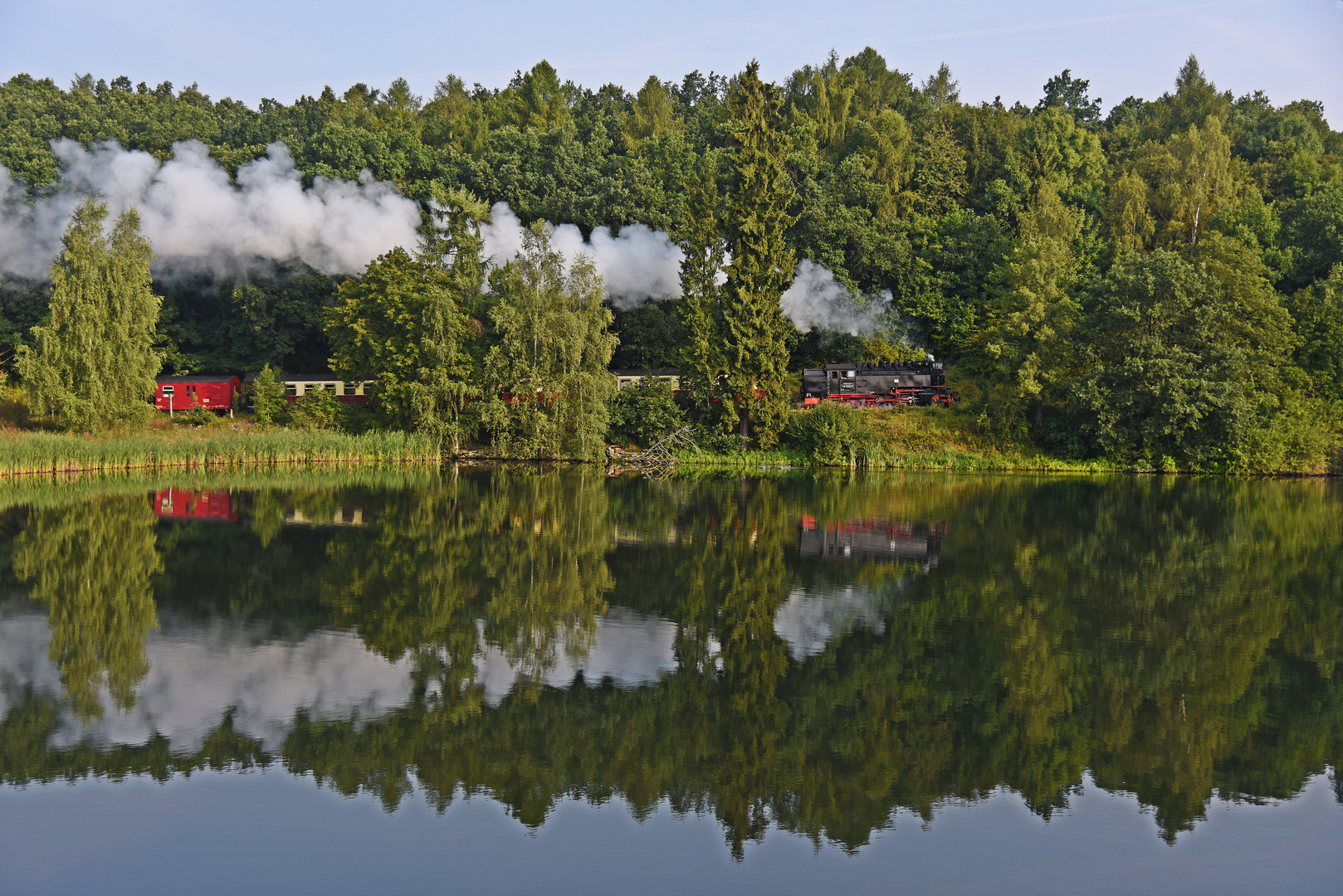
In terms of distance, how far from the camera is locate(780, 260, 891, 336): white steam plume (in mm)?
65125

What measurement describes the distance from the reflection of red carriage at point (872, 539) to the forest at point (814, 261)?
2478 centimetres

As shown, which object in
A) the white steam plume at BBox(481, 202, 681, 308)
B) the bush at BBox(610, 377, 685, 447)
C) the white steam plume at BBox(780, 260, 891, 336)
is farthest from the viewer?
the white steam plume at BBox(780, 260, 891, 336)

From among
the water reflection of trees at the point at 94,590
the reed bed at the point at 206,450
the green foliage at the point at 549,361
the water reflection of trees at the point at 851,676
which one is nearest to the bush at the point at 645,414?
the green foliage at the point at 549,361

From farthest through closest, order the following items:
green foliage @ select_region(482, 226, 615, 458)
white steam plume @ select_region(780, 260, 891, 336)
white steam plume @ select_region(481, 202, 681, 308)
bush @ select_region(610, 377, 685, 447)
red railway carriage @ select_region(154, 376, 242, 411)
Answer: white steam plume @ select_region(780, 260, 891, 336) → white steam plume @ select_region(481, 202, 681, 308) → red railway carriage @ select_region(154, 376, 242, 411) → bush @ select_region(610, 377, 685, 447) → green foliage @ select_region(482, 226, 615, 458)

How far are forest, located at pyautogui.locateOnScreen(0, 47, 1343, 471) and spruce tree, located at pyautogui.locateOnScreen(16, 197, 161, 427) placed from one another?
5.90 feet

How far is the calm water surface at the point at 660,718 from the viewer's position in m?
9.15

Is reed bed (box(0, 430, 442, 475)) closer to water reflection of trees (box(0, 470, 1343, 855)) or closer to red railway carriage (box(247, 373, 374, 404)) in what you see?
red railway carriage (box(247, 373, 374, 404))

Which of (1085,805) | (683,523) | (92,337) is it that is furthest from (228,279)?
(1085,805)

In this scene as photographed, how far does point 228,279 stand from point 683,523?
173 feet

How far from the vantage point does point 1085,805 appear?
1028cm

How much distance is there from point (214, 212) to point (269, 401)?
1165 centimetres

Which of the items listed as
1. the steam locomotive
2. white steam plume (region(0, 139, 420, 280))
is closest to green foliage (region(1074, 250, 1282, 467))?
the steam locomotive

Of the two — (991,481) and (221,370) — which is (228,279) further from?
(991,481)

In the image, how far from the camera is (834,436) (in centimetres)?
5334
